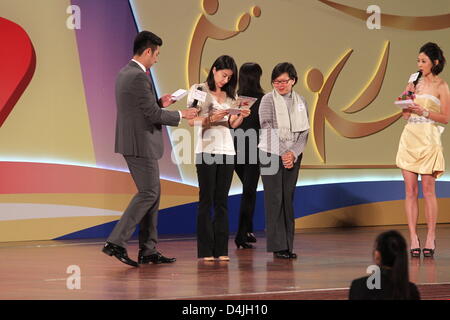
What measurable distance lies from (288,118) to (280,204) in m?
0.65

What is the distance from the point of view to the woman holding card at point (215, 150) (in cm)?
577

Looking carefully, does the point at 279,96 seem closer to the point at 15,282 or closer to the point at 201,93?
the point at 201,93

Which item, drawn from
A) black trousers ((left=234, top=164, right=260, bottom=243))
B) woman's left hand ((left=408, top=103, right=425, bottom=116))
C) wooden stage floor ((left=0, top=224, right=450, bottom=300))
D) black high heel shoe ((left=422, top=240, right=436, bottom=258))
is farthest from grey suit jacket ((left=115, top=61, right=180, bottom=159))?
black high heel shoe ((left=422, top=240, right=436, bottom=258))

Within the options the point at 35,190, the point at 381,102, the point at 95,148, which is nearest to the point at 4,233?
the point at 35,190

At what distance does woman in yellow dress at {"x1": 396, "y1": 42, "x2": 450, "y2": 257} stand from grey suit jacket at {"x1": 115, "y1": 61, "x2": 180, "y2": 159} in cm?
184

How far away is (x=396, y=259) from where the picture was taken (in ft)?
9.50

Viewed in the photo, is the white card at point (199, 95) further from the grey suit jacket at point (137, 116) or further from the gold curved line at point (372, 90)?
the gold curved line at point (372, 90)

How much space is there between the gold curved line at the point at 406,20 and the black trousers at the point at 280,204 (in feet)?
12.5

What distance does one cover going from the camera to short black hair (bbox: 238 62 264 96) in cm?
704

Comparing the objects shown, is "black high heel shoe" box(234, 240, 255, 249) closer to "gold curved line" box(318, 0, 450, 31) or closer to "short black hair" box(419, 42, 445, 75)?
"short black hair" box(419, 42, 445, 75)

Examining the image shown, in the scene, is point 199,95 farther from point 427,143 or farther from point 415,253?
point 415,253

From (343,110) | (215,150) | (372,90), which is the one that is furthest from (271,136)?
(372,90)

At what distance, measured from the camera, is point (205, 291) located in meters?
4.23

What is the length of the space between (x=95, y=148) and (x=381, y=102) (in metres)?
3.75
